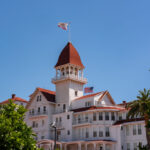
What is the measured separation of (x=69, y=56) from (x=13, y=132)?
1965 inches

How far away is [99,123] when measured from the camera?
63.2 m

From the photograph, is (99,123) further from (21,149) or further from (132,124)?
(21,149)

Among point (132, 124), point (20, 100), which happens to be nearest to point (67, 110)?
point (132, 124)

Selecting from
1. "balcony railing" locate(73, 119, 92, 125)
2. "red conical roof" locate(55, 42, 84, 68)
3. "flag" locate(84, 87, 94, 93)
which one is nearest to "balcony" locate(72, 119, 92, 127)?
"balcony railing" locate(73, 119, 92, 125)

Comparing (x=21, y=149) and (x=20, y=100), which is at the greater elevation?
(x=20, y=100)

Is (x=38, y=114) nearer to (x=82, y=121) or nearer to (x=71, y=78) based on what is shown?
(x=71, y=78)

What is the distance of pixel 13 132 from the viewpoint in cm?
2614

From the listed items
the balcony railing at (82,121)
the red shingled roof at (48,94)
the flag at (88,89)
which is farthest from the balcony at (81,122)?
the red shingled roof at (48,94)

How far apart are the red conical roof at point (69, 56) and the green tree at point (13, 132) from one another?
46053 mm

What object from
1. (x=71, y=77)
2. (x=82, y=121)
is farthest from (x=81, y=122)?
(x=71, y=77)

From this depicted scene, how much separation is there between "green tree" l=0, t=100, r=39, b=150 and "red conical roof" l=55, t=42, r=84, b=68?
46053 mm

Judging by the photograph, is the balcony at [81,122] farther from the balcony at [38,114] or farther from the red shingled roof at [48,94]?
the red shingled roof at [48,94]

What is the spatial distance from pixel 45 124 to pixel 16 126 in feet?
147

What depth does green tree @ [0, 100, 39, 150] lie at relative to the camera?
2566cm
